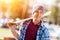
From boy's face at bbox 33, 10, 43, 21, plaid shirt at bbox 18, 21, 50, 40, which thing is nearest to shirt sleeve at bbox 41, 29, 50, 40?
plaid shirt at bbox 18, 21, 50, 40

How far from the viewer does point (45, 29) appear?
142cm

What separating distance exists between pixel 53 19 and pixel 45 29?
0.21 metres

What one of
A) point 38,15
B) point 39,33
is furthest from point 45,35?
point 38,15

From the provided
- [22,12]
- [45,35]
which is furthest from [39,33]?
[22,12]

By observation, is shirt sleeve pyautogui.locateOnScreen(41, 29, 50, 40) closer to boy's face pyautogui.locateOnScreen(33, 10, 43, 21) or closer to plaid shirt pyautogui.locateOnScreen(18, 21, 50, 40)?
plaid shirt pyautogui.locateOnScreen(18, 21, 50, 40)

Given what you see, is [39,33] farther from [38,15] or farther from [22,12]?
[22,12]

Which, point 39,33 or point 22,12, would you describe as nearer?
point 39,33

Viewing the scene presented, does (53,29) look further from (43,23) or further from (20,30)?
(20,30)

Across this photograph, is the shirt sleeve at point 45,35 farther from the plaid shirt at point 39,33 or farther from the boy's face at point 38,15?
the boy's face at point 38,15

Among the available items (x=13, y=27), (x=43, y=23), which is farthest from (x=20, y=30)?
(x=43, y=23)

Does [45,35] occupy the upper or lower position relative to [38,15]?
lower

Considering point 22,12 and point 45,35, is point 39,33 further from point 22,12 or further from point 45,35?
point 22,12

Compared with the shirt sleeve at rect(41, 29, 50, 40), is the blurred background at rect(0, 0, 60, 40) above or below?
above

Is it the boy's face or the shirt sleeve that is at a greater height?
the boy's face
